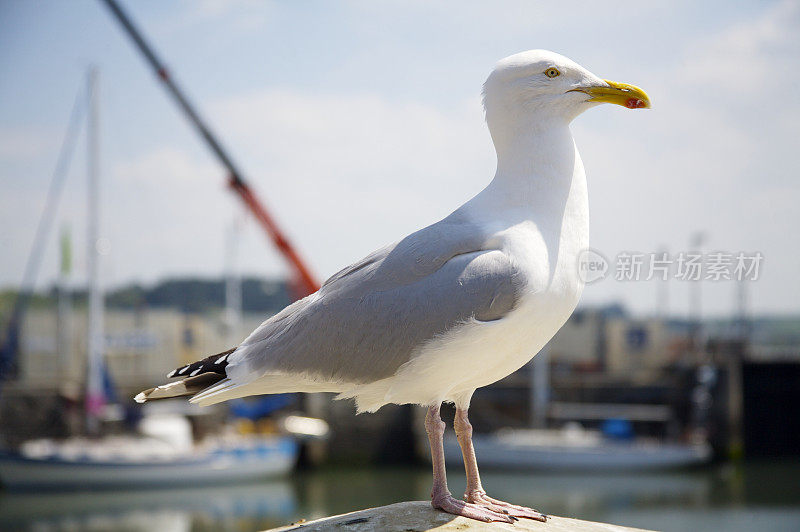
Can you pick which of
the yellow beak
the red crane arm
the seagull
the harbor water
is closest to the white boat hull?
the harbor water

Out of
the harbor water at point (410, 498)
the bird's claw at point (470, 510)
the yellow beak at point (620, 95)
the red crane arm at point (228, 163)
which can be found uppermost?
the red crane arm at point (228, 163)

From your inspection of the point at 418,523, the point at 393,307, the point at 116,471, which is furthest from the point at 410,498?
the point at 393,307

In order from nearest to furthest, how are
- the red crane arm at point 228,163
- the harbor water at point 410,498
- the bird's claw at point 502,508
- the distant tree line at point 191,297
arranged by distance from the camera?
the bird's claw at point 502,508 < the harbor water at point 410,498 < the red crane arm at point 228,163 < the distant tree line at point 191,297

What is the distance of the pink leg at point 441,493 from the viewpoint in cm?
413

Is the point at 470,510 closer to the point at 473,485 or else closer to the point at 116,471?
the point at 473,485

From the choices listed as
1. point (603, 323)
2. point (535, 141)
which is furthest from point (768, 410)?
point (535, 141)

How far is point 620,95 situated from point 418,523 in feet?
7.82

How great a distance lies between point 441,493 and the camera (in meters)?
4.27

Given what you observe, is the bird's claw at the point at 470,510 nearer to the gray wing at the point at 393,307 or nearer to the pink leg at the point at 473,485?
the pink leg at the point at 473,485

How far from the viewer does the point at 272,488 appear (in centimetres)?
2447

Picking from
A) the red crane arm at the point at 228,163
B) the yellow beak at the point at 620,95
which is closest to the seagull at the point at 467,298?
the yellow beak at the point at 620,95

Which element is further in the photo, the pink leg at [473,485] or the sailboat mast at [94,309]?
the sailboat mast at [94,309]

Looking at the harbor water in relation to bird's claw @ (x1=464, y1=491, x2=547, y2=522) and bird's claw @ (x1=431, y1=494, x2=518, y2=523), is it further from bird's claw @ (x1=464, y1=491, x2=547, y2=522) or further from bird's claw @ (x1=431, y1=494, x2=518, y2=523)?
bird's claw @ (x1=431, y1=494, x2=518, y2=523)

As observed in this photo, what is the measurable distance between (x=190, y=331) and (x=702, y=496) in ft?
67.1
